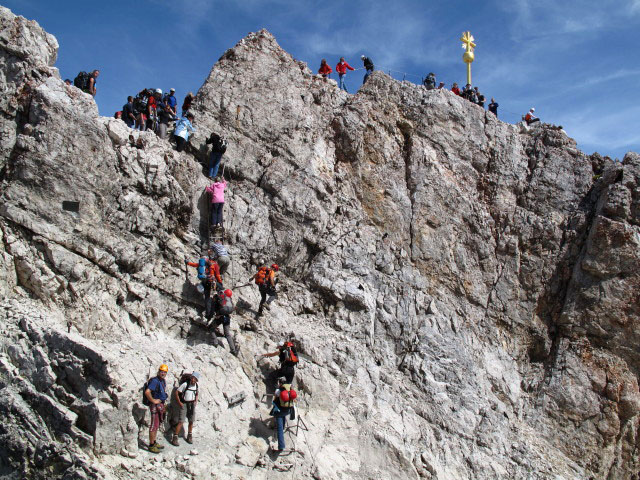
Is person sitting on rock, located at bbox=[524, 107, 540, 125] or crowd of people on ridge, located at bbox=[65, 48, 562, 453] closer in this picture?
crowd of people on ridge, located at bbox=[65, 48, 562, 453]

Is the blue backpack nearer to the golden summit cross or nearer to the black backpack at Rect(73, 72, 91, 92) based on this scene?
the black backpack at Rect(73, 72, 91, 92)

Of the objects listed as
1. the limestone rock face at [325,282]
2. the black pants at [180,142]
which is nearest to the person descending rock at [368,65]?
the limestone rock face at [325,282]

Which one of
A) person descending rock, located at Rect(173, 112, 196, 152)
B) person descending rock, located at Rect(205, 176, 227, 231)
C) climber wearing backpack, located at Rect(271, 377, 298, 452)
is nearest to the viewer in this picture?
climber wearing backpack, located at Rect(271, 377, 298, 452)

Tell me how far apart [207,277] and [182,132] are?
20.7ft

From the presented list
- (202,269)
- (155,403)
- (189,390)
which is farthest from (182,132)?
(155,403)

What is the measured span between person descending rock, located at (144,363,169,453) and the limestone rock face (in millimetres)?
257

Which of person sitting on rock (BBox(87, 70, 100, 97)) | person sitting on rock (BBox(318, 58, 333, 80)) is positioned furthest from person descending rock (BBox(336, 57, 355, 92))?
person sitting on rock (BBox(87, 70, 100, 97))

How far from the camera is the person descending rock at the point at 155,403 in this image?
12.1 metres

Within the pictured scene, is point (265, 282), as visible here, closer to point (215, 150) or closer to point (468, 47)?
point (215, 150)

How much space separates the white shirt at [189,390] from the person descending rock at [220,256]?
17.0 ft

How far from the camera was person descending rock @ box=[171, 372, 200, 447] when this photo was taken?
1272 centimetres

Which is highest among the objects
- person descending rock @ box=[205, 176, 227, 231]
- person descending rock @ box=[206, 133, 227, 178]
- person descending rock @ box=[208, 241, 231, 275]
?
person descending rock @ box=[206, 133, 227, 178]

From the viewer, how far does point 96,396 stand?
1180cm

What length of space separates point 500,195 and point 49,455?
20.9 meters
